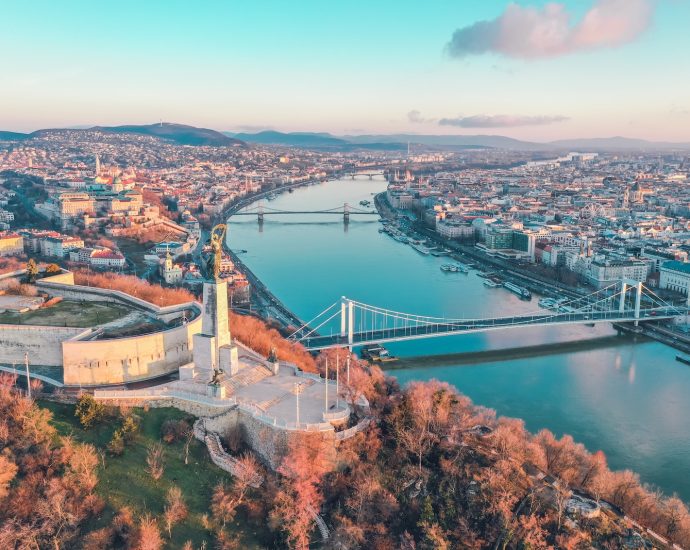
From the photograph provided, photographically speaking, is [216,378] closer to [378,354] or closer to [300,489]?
[300,489]

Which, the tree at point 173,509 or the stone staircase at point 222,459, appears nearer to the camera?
the tree at point 173,509

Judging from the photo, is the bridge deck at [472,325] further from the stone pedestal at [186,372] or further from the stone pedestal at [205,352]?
the stone pedestal at [186,372]

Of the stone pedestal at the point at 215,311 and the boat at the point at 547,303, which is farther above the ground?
the stone pedestal at the point at 215,311

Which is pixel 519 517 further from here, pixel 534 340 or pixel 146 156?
pixel 146 156

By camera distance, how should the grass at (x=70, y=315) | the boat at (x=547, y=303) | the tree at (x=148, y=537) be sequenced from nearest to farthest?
1. the tree at (x=148, y=537)
2. the grass at (x=70, y=315)
3. the boat at (x=547, y=303)

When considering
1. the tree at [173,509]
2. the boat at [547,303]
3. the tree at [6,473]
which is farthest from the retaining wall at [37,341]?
the boat at [547,303]

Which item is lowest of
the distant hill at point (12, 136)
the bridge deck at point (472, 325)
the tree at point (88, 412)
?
the bridge deck at point (472, 325)
